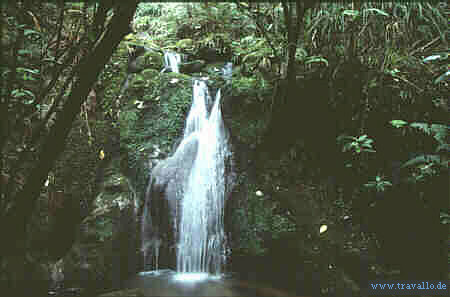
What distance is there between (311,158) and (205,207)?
6.42ft

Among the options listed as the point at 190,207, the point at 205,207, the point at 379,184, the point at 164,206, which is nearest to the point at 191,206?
the point at 190,207

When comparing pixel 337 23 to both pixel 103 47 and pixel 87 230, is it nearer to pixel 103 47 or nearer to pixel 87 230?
pixel 103 47

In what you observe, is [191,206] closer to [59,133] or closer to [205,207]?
[205,207]

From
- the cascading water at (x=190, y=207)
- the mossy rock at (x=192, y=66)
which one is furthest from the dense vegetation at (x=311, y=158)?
the mossy rock at (x=192, y=66)

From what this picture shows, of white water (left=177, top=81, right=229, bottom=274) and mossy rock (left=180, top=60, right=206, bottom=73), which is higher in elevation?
mossy rock (left=180, top=60, right=206, bottom=73)

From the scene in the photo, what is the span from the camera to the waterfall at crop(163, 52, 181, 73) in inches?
283

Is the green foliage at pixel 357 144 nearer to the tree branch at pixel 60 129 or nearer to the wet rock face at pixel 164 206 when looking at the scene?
the wet rock face at pixel 164 206

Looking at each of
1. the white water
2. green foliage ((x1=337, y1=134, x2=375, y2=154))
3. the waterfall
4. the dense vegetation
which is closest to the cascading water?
the white water

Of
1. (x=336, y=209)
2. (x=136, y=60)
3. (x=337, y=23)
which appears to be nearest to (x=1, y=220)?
(x=336, y=209)

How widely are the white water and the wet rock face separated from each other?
0.40ft

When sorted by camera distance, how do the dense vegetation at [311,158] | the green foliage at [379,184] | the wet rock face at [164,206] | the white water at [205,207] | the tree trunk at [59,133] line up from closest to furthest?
the tree trunk at [59,133] → the dense vegetation at [311,158] → the green foliage at [379,184] → the white water at [205,207] → the wet rock face at [164,206]

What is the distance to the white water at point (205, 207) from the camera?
15.5 feet

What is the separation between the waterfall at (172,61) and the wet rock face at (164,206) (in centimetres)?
263

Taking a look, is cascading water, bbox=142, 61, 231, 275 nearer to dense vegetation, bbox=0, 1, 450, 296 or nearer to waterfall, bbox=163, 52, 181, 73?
dense vegetation, bbox=0, 1, 450, 296
